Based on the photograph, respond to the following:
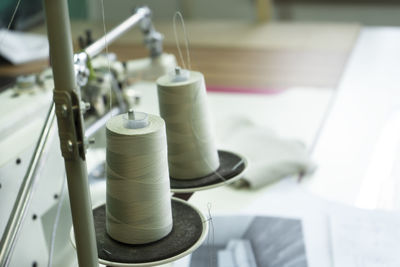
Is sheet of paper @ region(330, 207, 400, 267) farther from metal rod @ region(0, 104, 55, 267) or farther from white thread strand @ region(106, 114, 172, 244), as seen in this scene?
metal rod @ region(0, 104, 55, 267)

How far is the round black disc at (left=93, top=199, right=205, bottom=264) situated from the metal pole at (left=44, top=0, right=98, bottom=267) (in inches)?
3.7

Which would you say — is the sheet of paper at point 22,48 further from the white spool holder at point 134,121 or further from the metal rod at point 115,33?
the white spool holder at point 134,121

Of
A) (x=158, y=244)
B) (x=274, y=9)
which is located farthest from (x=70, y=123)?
(x=274, y=9)

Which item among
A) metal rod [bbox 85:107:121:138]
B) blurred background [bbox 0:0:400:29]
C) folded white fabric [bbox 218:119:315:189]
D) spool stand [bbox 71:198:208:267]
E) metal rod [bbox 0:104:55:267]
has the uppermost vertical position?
metal rod [bbox 0:104:55:267]

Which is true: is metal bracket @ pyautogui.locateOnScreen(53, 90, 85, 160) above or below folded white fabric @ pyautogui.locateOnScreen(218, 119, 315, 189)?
above

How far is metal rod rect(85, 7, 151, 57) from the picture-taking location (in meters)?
1.18

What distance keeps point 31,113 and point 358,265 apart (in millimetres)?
681

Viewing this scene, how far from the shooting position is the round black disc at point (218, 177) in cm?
98

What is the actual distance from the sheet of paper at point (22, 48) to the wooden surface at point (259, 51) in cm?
5

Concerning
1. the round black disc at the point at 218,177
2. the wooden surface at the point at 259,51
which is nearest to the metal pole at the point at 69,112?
the round black disc at the point at 218,177

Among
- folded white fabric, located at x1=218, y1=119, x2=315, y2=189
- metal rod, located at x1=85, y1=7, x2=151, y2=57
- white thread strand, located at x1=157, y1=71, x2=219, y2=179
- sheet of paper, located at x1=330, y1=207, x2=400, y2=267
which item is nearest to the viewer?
white thread strand, located at x1=157, y1=71, x2=219, y2=179

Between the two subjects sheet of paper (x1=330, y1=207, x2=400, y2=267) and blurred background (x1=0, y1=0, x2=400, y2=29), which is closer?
sheet of paper (x1=330, y1=207, x2=400, y2=267)

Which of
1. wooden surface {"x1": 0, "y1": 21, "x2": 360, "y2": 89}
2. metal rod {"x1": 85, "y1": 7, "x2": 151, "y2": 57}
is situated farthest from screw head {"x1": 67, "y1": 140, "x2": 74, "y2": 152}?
wooden surface {"x1": 0, "y1": 21, "x2": 360, "y2": 89}

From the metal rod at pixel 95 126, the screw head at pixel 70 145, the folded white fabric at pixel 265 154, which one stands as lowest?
the folded white fabric at pixel 265 154
